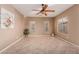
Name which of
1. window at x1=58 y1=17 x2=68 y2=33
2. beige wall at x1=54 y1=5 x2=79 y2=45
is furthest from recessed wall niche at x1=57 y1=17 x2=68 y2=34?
beige wall at x1=54 y1=5 x2=79 y2=45

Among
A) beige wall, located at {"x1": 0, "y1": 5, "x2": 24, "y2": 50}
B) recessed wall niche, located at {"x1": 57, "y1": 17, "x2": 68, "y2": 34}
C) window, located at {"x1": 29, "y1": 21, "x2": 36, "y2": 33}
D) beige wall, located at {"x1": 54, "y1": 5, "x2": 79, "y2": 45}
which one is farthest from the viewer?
beige wall, located at {"x1": 54, "y1": 5, "x2": 79, "y2": 45}

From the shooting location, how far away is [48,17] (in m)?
2.60

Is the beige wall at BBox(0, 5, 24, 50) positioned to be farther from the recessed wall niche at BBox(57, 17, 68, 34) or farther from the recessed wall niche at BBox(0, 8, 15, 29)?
the recessed wall niche at BBox(57, 17, 68, 34)

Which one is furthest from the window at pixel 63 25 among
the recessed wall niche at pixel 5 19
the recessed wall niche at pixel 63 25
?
the recessed wall niche at pixel 5 19

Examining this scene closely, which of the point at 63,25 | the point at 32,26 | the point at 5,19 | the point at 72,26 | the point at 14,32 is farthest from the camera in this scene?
the point at 72,26

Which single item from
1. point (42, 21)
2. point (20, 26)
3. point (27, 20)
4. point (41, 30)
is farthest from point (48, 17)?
point (20, 26)

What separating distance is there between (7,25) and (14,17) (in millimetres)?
370

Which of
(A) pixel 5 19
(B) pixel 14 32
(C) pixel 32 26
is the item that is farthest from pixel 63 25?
(A) pixel 5 19

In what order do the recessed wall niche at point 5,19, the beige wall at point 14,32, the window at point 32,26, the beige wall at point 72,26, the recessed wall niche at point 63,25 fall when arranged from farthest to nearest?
the beige wall at point 72,26 → the recessed wall niche at point 63,25 → the beige wall at point 14,32 → the window at point 32,26 → the recessed wall niche at point 5,19

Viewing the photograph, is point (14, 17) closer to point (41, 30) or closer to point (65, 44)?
point (41, 30)

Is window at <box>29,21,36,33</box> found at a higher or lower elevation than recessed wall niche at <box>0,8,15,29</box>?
lower

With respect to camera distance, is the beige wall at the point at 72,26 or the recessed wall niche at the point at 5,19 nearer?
the recessed wall niche at the point at 5,19

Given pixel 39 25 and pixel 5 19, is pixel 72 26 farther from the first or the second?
pixel 5 19

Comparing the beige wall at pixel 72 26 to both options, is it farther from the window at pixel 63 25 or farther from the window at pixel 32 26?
the window at pixel 32 26
